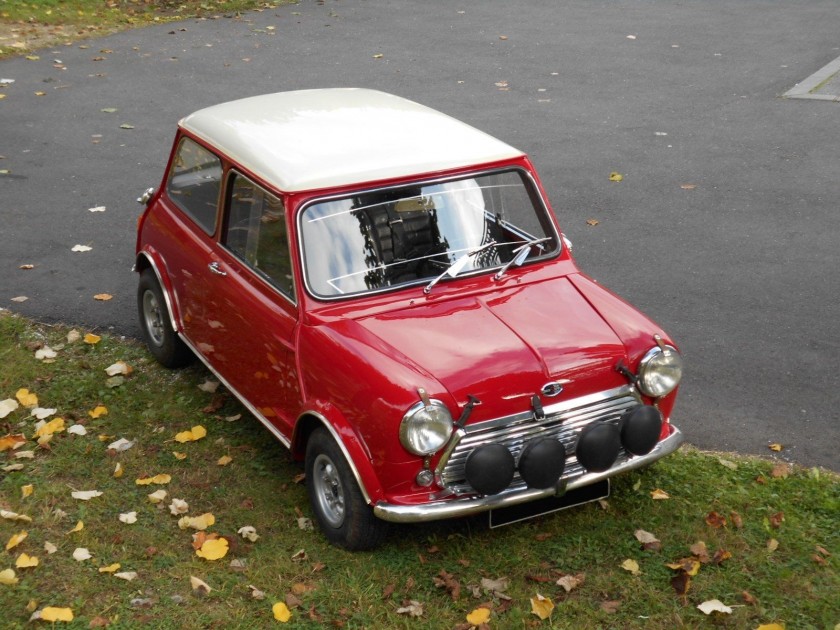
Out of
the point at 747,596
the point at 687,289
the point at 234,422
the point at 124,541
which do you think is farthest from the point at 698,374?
the point at 124,541

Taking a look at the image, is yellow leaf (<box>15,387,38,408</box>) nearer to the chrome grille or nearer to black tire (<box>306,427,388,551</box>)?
black tire (<box>306,427,388,551</box>)

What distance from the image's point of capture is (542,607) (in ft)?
14.3

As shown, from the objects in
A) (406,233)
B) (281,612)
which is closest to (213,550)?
(281,612)

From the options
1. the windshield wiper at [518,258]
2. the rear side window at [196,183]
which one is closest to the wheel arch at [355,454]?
the windshield wiper at [518,258]

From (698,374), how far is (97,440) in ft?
11.8

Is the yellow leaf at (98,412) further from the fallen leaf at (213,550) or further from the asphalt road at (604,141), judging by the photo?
the fallen leaf at (213,550)

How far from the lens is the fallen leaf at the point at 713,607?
4344 mm

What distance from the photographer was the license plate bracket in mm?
4645

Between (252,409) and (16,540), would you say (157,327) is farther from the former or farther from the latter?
(16,540)

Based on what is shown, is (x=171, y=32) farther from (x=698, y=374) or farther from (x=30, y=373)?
(x=698, y=374)

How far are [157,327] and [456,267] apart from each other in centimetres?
253

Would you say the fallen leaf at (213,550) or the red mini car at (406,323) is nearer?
the red mini car at (406,323)

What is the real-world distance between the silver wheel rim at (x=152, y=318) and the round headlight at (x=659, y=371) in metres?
3.29

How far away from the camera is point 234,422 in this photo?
5.99 meters
